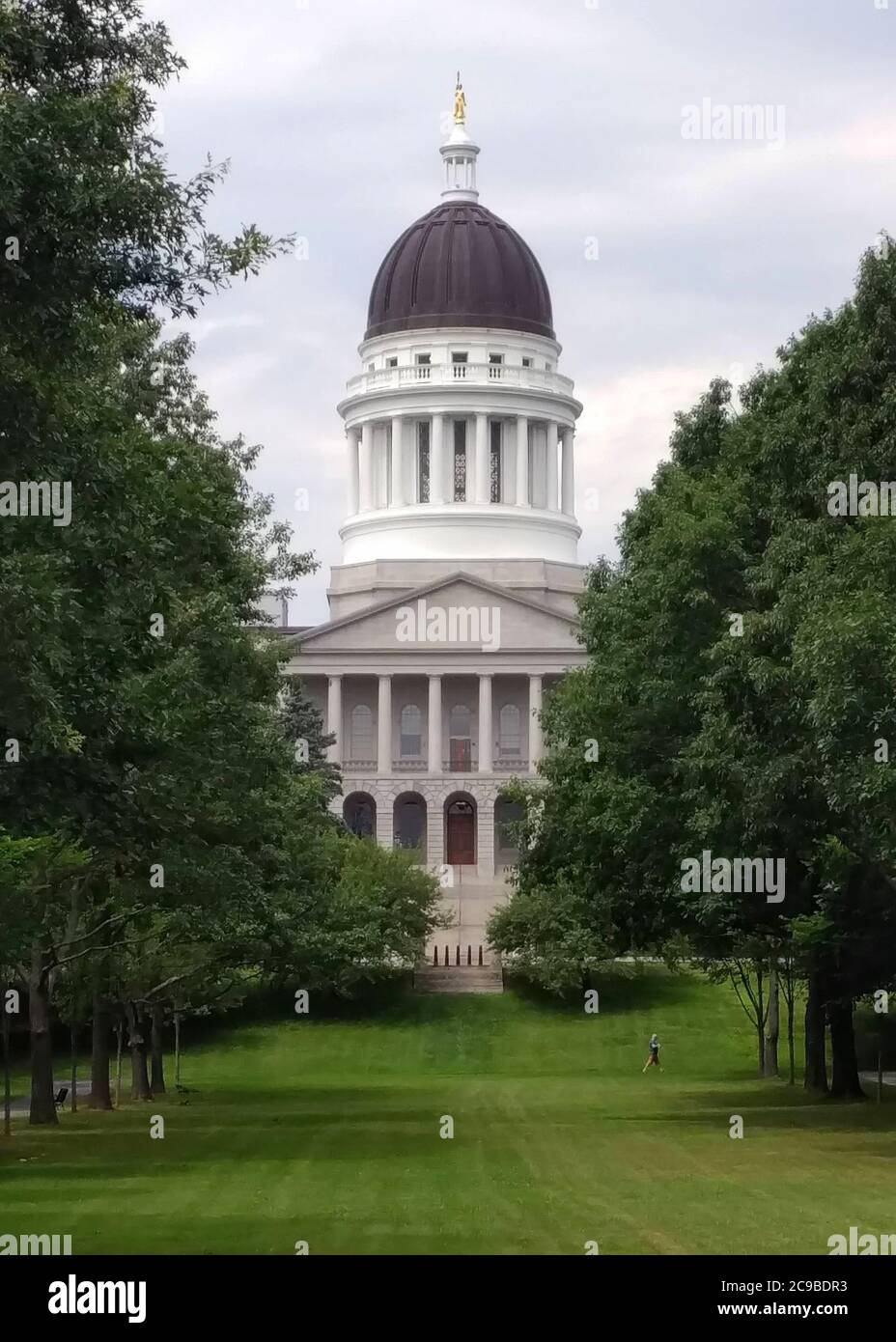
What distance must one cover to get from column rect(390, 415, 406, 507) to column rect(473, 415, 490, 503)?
4278 mm

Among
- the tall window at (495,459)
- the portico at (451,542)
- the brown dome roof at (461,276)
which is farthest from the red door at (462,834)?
the brown dome roof at (461,276)

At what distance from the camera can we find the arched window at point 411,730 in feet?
400

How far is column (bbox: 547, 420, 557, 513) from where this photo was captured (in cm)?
14025

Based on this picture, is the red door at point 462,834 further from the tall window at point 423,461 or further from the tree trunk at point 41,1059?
the tree trunk at point 41,1059

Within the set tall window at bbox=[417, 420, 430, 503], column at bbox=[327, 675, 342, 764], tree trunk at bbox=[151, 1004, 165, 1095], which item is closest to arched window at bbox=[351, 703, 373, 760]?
column at bbox=[327, 675, 342, 764]

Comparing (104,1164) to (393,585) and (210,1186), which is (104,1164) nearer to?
(210,1186)

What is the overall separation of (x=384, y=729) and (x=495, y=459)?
27.3 metres

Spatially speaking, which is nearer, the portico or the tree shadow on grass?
the tree shadow on grass

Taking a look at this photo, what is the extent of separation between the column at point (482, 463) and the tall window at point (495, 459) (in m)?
1.16

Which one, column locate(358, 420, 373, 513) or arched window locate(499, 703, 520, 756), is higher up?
column locate(358, 420, 373, 513)

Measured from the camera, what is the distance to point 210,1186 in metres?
27.1

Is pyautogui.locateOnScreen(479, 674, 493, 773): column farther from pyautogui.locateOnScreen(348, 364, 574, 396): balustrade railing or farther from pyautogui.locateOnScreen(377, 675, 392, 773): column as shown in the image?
pyautogui.locateOnScreen(348, 364, 574, 396): balustrade railing

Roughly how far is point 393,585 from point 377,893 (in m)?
53.1

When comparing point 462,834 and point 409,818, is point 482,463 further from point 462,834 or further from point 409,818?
point 462,834
